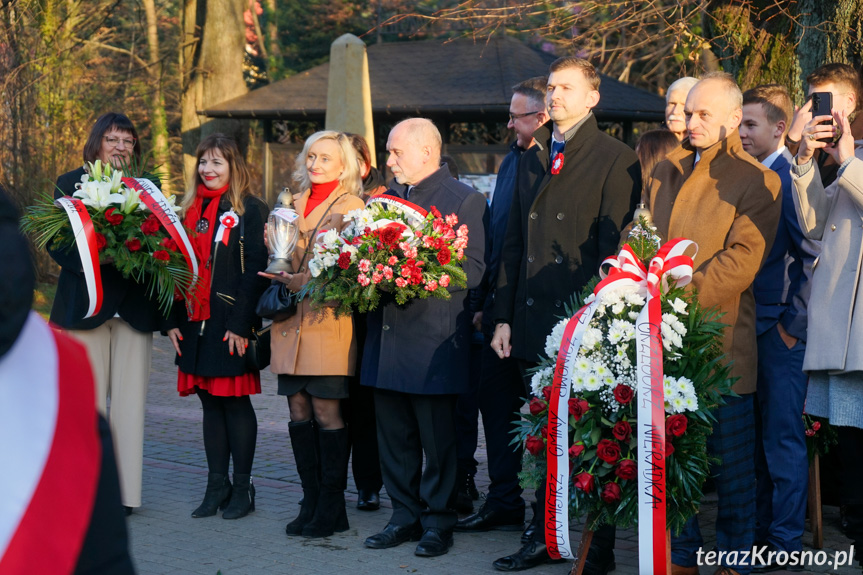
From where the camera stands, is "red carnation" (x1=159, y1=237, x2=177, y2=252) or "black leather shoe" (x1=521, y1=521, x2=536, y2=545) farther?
"red carnation" (x1=159, y1=237, x2=177, y2=252)

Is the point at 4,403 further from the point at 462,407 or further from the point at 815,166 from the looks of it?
the point at 462,407

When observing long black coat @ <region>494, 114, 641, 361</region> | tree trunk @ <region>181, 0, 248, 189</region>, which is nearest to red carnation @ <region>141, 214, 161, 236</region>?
long black coat @ <region>494, 114, 641, 361</region>

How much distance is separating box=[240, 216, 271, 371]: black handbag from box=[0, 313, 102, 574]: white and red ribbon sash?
4.60 m

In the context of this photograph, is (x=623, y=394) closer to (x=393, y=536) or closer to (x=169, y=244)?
(x=393, y=536)

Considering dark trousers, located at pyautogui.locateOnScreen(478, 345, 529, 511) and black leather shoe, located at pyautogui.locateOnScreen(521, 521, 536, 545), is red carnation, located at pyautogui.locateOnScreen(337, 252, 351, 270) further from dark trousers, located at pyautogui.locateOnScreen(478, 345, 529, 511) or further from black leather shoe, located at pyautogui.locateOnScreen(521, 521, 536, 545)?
black leather shoe, located at pyautogui.locateOnScreen(521, 521, 536, 545)

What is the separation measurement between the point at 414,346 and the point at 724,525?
73.6 inches

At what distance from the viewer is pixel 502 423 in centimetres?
596

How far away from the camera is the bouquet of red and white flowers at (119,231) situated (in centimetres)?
589

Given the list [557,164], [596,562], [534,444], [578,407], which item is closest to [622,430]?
[578,407]

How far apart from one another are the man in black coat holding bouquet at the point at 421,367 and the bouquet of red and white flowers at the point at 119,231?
4.16ft

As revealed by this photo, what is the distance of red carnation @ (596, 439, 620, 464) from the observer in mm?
4344

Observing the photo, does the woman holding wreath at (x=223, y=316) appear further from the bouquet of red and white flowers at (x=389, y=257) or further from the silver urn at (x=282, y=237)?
the bouquet of red and white flowers at (x=389, y=257)

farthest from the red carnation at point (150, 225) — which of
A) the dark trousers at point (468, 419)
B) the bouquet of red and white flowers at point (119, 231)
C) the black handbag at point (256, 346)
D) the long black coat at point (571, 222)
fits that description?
the long black coat at point (571, 222)

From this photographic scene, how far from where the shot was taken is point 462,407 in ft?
21.7
